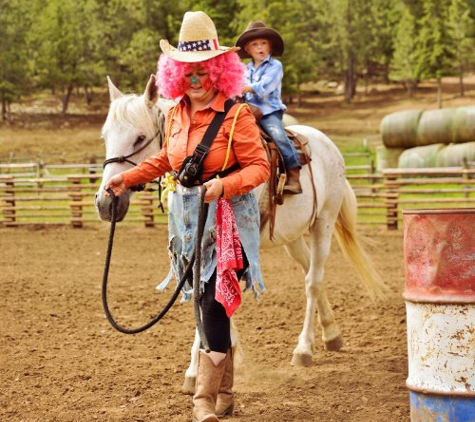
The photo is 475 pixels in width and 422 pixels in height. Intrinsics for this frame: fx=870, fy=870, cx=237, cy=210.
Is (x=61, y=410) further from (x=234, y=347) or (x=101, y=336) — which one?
(x=101, y=336)

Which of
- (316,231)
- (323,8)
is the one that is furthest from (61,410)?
(323,8)

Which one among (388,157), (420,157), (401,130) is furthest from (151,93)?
(388,157)

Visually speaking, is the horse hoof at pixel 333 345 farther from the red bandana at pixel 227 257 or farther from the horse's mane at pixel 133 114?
the red bandana at pixel 227 257

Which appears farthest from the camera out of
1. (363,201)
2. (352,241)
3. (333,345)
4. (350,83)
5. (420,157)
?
(350,83)

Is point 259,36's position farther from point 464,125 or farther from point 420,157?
point 464,125

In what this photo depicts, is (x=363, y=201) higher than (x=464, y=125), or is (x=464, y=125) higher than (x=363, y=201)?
(x=464, y=125)

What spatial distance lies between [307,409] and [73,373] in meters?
1.63

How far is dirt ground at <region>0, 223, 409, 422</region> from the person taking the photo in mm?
4770

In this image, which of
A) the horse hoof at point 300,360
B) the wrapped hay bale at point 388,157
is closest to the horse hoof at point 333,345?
the horse hoof at point 300,360

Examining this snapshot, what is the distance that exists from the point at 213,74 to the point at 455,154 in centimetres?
2274

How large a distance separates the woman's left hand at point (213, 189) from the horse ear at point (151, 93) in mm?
1476

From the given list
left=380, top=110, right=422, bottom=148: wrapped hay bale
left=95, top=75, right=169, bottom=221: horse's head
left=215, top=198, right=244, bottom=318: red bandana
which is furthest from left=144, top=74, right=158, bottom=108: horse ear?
left=380, top=110, right=422, bottom=148: wrapped hay bale

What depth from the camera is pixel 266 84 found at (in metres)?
5.83

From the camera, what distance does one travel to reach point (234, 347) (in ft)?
17.6
